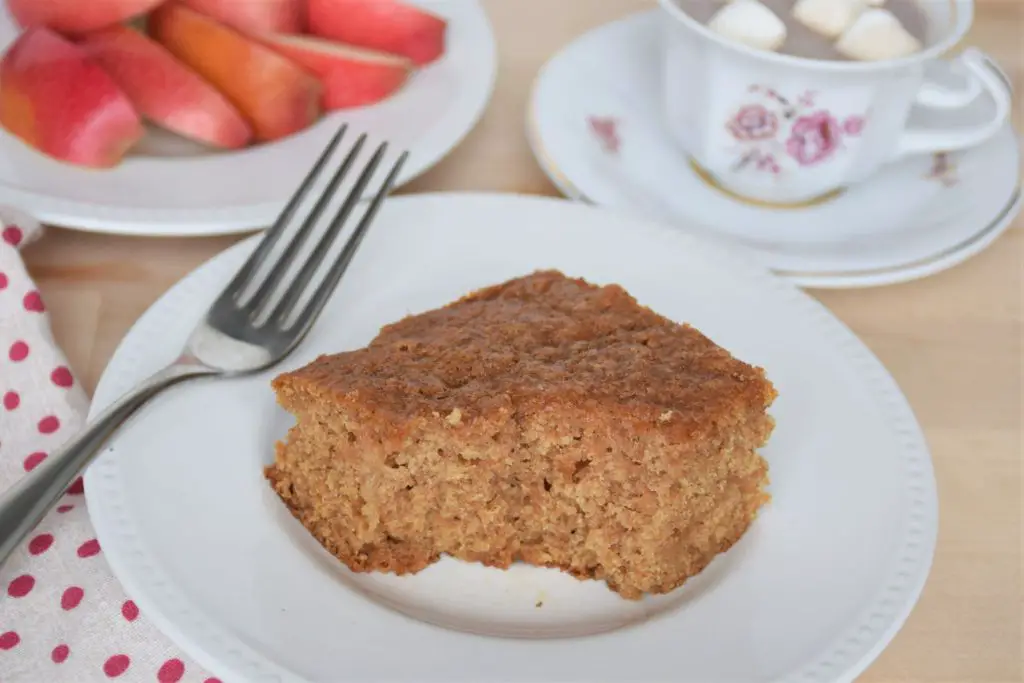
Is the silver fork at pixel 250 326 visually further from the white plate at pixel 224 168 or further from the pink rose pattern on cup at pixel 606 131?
the pink rose pattern on cup at pixel 606 131

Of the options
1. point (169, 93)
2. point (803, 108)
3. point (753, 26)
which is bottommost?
point (169, 93)

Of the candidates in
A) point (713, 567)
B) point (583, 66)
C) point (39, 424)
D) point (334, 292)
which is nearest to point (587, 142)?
point (583, 66)

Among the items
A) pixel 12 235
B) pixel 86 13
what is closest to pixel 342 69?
pixel 86 13

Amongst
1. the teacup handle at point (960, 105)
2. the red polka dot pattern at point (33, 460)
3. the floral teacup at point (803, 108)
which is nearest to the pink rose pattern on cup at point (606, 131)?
the floral teacup at point (803, 108)

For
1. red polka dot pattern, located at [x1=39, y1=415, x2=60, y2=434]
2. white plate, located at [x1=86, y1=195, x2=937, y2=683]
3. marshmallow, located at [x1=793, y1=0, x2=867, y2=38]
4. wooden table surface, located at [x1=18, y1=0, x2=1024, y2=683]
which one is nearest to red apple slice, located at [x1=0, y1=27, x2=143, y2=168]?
wooden table surface, located at [x1=18, y1=0, x2=1024, y2=683]

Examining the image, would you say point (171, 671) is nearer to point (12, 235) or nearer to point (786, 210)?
point (12, 235)

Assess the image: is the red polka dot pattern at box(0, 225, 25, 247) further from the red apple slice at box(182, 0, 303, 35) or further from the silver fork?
the red apple slice at box(182, 0, 303, 35)
